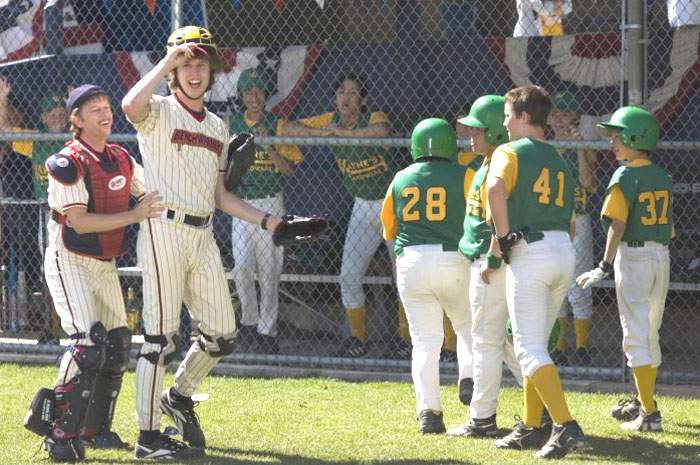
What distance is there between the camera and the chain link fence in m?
9.18

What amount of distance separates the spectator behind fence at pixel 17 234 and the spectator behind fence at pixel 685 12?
4.84 meters

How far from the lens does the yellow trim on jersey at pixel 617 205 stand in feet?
22.9

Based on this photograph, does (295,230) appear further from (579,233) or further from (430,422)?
(579,233)

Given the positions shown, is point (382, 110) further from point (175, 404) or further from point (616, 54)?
point (175, 404)

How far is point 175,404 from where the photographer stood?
6574 millimetres

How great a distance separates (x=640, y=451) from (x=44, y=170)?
17.2ft

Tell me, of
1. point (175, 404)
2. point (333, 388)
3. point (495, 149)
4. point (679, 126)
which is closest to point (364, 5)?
point (679, 126)

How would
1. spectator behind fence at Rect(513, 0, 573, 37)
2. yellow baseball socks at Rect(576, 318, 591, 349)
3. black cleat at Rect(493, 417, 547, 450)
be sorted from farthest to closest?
spectator behind fence at Rect(513, 0, 573, 37), yellow baseball socks at Rect(576, 318, 591, 349), black cleat at Rect(493, 417, 547, 450)

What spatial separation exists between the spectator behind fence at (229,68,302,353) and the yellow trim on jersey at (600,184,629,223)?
9.89ft

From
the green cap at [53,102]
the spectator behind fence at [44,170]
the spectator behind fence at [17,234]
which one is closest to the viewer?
the spectator behind fence at [44,170]

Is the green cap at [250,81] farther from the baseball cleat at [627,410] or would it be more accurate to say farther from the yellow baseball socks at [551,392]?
the yellow baseball socks at [551,392]

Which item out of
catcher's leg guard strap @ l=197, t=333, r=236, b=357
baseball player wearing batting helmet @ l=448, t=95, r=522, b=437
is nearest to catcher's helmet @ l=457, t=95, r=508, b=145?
baseball player wearing batting helmet @ l=448, t=95, r=522, b=437

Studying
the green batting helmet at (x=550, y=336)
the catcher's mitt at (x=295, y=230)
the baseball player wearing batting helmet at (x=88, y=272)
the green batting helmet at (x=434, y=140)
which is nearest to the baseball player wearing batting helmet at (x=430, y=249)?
the green batting helmet at (x=434, y=140)

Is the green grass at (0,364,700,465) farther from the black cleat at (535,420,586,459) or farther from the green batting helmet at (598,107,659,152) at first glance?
the green batting helmet at (598,107,659,152)
